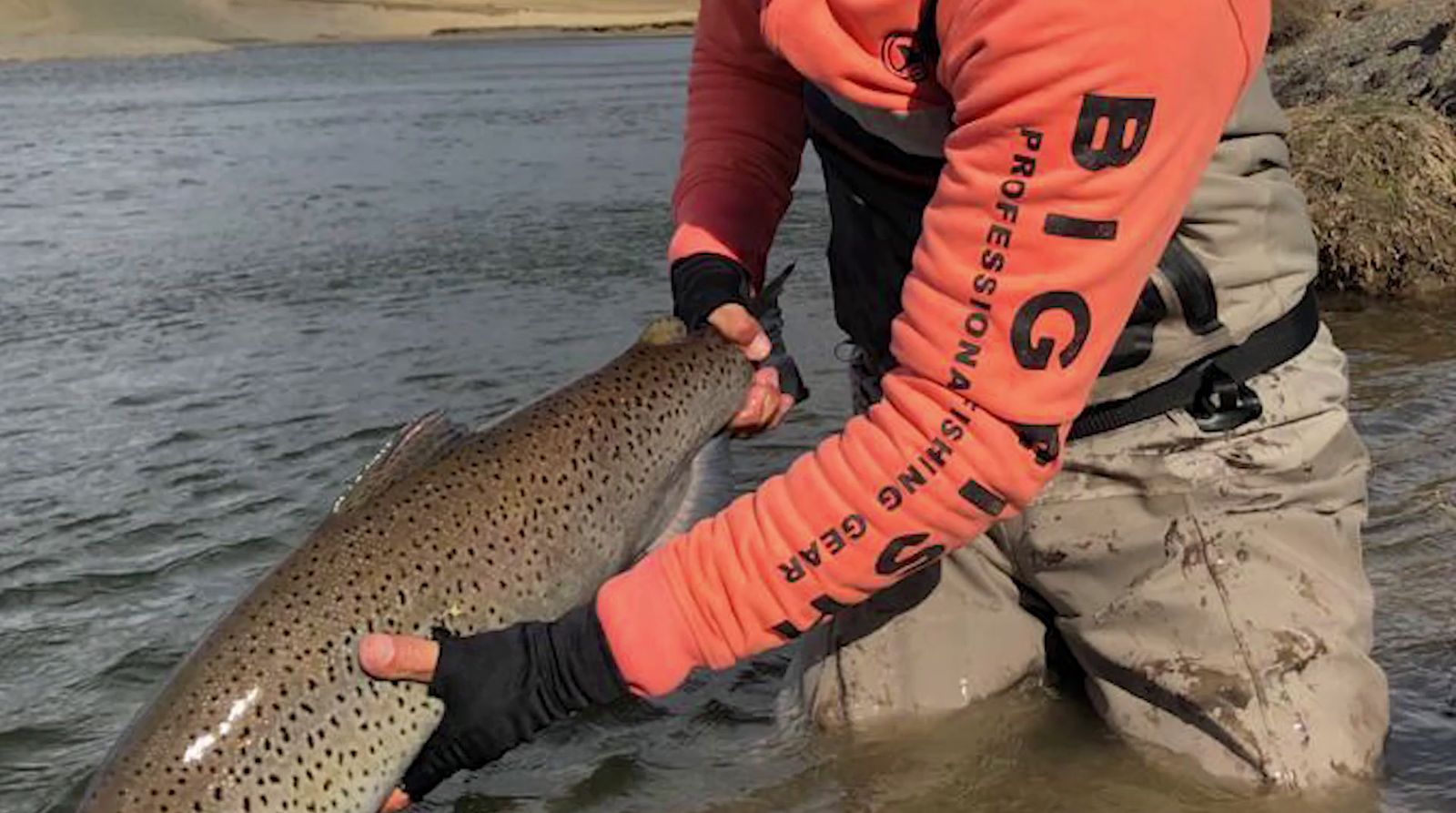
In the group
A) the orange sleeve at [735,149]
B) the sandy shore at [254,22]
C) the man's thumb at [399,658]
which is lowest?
the sandy shore at [254,22]

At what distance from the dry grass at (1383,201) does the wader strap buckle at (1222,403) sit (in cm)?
569

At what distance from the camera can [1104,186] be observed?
2.47m

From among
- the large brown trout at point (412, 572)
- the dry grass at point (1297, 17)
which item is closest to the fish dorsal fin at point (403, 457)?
the large brown trout at point (412, 572)

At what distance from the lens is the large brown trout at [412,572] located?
297 cm

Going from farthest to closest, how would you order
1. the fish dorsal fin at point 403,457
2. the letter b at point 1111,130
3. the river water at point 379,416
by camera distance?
1. the river water at point 379,416
2. the fish dorsal fin at point 403,457
3. the letter b at point 1111,130

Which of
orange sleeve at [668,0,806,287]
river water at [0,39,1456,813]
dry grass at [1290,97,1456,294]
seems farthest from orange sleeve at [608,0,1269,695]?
dry grass at [1290,97,1456,294]

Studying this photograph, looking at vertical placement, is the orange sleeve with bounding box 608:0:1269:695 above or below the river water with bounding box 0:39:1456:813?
above

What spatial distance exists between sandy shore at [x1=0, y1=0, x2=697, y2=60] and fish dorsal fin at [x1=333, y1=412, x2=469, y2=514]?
61.0m

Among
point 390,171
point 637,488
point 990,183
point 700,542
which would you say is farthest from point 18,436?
point 390,171

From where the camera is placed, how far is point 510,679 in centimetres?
285

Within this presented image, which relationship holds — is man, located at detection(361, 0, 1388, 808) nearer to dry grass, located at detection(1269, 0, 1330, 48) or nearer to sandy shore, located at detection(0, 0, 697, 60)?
dry grass, located at detection(1269, 0, 1330, 48)

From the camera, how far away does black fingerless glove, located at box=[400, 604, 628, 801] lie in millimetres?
2822

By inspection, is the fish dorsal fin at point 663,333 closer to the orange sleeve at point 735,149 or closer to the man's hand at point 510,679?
the orange sleeve at point 735,149

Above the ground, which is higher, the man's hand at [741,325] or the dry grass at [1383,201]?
the man's hand at [741,325]
